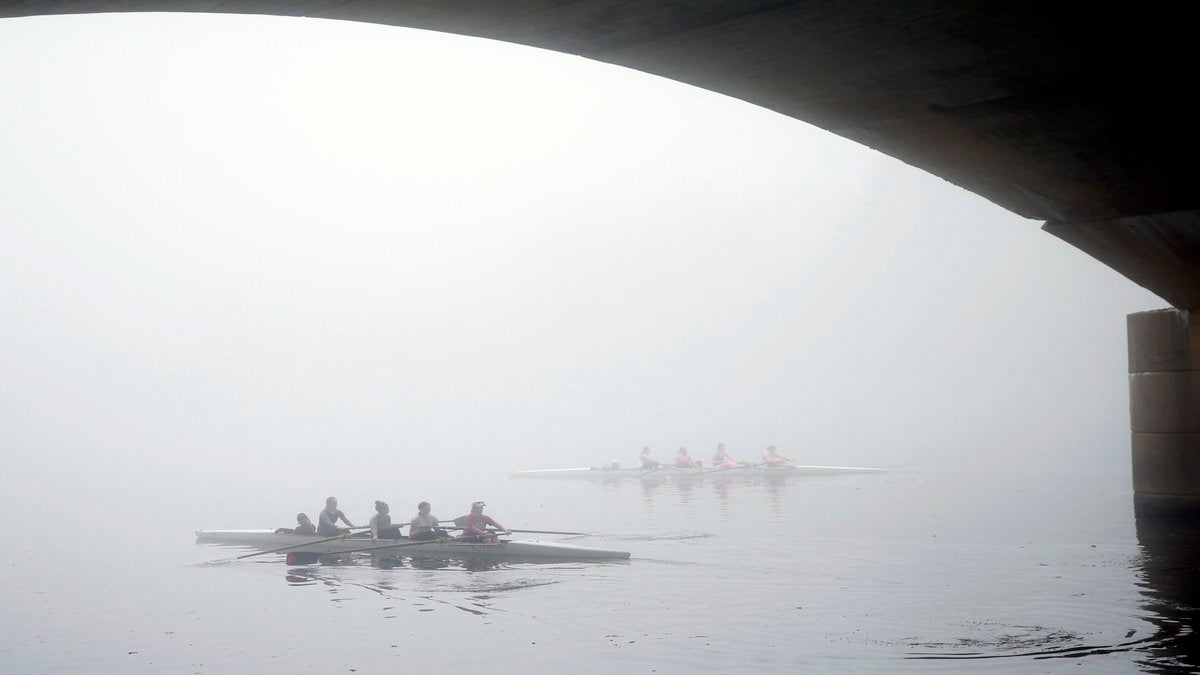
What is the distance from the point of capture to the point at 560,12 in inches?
188

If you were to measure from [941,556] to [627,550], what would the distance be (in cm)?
618

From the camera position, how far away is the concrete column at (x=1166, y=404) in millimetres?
16797

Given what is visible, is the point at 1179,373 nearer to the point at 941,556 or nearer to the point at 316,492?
the point at 941,556

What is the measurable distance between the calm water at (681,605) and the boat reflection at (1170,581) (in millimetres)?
52

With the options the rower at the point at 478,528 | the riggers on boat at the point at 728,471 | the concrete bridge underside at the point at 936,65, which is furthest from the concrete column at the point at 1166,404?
the riggers on boat at the point at 728,471

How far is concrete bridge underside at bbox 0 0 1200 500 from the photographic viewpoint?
4848 millimetres

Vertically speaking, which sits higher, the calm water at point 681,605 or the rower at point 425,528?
the rower at point 425,528

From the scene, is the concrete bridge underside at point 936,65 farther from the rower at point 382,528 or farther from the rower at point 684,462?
the rower at point 684,462

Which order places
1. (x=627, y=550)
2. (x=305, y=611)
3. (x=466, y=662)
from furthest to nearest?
(x=627, y=550) < (x=305, y=611) < (x=466, y=662)

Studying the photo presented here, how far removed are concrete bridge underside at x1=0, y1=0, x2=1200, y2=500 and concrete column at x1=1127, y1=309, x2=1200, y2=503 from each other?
29.7 ft

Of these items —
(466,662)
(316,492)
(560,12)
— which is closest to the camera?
(560,12)

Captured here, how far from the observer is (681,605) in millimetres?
14578

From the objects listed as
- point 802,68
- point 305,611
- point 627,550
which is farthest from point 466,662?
point 627,550

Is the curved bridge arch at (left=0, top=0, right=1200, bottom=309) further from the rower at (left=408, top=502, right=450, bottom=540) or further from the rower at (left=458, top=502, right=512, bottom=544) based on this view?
the rower at (left=408, top=502, right=450, bottom=540)
